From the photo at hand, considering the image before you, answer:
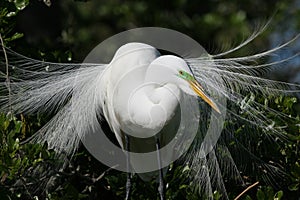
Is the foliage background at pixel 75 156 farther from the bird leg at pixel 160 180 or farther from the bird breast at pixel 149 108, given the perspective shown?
the bird breast at pixel 149 108

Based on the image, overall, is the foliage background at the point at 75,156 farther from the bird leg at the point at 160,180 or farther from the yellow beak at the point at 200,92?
the yellow beak at the point at 200,92

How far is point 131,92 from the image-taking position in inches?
107

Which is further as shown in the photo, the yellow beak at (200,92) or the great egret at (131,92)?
the great egret at (131,92)

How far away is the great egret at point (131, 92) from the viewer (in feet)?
8.54

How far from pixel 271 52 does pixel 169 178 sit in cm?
62

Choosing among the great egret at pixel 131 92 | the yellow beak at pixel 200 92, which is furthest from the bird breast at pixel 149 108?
the yellow beak at pixel 200 92

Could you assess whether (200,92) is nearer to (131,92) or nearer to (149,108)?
(149,108)

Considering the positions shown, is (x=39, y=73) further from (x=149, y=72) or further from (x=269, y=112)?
(x=269, y=112)

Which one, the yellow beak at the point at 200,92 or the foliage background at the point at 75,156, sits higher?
the yellow beak at the point at 200,92

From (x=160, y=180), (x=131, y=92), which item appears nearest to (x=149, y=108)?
(x=131, y=92)

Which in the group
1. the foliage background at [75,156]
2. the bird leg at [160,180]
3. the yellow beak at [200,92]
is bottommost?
the bird leg at [160,180]

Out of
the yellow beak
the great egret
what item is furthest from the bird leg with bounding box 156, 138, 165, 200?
the yellow beak

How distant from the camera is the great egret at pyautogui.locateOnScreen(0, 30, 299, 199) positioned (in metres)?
2.60

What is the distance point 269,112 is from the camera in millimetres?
2639
